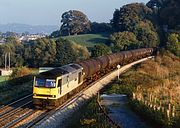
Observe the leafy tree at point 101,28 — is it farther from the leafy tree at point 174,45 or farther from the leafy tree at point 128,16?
the leafy tree at point 174,45

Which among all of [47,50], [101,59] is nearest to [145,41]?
[47,50]

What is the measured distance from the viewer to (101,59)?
45312 mm

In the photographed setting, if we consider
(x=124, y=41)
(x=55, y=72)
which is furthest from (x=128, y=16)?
(x=55, y=72)

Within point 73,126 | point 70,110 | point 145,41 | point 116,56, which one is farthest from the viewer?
point 145,41

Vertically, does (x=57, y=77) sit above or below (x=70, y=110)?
above

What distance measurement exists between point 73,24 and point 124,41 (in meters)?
54.9

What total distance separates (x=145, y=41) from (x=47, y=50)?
93.3ft

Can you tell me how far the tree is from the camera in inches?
5960

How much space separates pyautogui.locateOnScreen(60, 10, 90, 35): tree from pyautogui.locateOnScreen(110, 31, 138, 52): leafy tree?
4945 centimetres

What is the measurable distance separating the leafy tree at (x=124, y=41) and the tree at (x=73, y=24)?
162ft

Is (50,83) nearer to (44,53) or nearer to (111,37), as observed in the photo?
(44,53)

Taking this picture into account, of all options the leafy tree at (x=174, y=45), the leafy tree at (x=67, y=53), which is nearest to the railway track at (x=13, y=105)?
the leafy tree at (x=174, y=45)

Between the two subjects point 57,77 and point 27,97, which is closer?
point 57,77

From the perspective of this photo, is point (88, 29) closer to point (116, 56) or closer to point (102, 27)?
point (102, 27)
